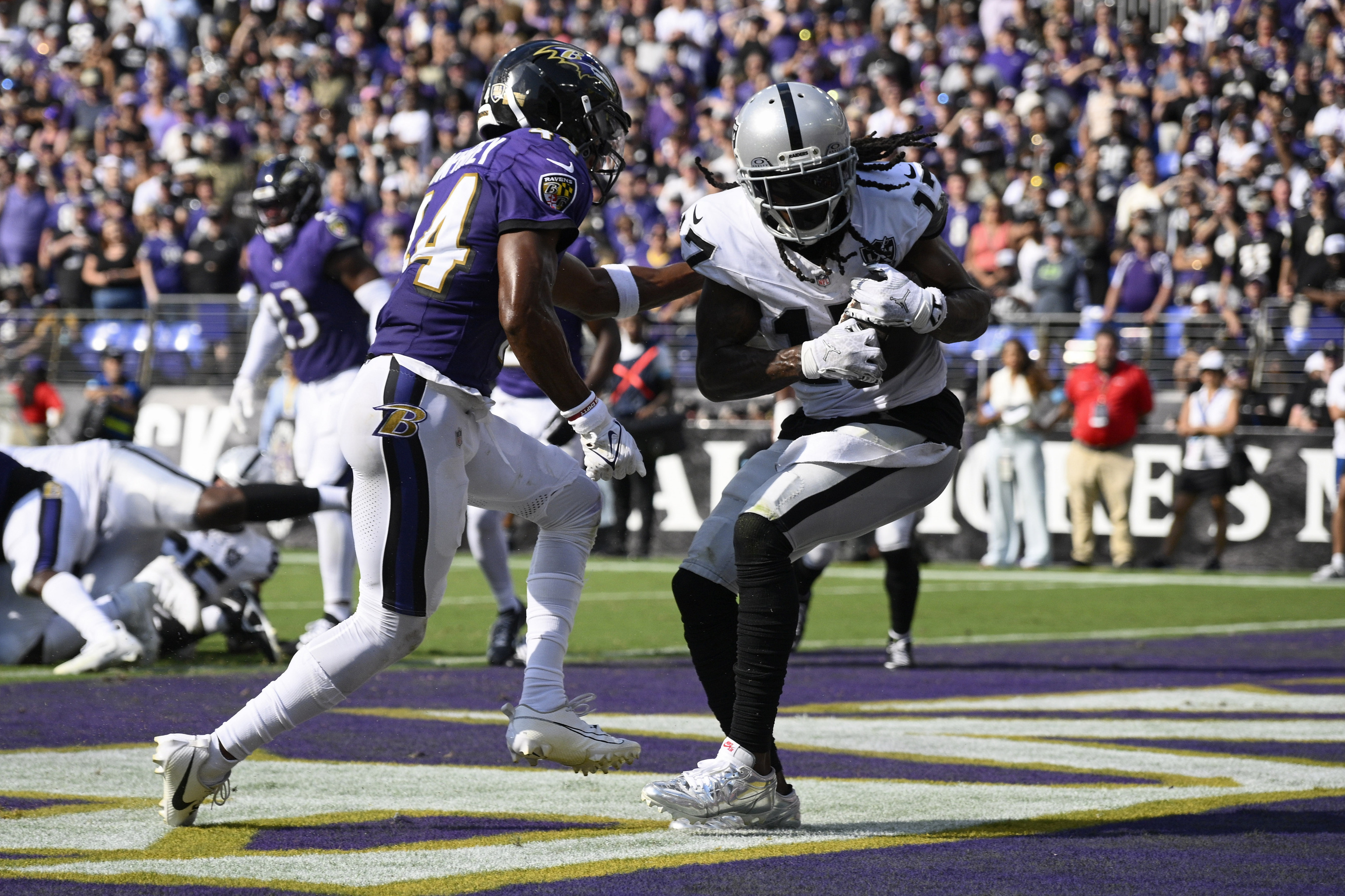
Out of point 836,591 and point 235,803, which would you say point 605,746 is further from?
point 836,591

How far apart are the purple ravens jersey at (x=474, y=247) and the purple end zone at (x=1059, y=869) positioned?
145 cm

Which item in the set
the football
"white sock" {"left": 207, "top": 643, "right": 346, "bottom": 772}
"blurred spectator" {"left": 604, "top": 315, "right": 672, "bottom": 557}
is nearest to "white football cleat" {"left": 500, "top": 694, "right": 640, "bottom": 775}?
"white sock" {"left": 207, "top": 643, "right": 346, "bottom": 772}

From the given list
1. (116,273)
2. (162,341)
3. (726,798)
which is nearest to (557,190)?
(726,798)

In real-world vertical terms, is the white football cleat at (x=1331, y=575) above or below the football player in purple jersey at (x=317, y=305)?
below

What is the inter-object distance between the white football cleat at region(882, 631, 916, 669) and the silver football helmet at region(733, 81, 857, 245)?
396 centimetres

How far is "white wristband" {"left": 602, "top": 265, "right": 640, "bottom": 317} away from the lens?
5.06 metres

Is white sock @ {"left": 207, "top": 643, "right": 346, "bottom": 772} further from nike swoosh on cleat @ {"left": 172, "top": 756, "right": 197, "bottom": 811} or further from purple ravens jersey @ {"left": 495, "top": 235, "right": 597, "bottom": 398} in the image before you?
purple ravens jersey @ {"left": 495, "top": 235, "right": 597, "bottom": 398}

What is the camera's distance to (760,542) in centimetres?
436

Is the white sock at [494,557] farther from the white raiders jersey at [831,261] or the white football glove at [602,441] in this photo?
the white football glove at [602,441]

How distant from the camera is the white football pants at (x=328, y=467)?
26.1ft

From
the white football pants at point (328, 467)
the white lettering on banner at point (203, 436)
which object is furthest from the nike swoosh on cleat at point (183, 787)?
the white lettering on banner at point (203, 436)

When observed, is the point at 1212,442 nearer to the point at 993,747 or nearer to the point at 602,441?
the point at 993,747

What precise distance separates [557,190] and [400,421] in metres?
0.70

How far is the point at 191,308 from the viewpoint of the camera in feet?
57.0
